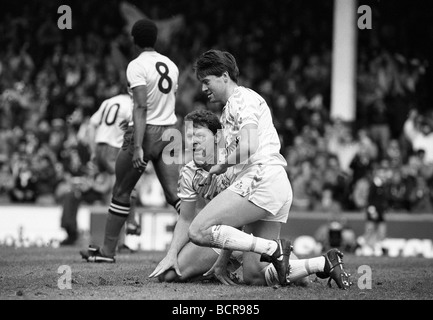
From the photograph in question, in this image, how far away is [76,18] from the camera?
2595cm

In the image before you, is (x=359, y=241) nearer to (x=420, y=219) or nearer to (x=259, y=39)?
(x=420, y=219)

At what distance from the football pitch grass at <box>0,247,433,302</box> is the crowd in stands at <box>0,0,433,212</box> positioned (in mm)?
8067

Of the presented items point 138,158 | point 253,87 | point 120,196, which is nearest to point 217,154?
point 138,158

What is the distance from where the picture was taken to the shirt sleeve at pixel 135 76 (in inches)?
400

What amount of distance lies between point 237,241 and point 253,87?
1513cm

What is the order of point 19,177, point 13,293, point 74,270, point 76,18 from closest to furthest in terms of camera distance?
point 13,293, point 74,270, point 19,177, point 76,18

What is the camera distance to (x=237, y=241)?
7.81 meters

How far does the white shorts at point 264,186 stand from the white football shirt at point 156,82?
2.55m

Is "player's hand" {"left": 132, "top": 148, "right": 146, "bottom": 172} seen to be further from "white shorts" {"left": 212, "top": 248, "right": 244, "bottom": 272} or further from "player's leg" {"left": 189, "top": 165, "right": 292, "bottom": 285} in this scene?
"player's leg" {"left": 189, "top": 165, "right": 292, "bottom": 285}

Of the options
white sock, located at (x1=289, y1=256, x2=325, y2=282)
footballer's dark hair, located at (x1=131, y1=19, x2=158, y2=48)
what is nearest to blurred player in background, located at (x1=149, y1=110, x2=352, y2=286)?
white sock, located at (x1=289, y1=256, x2=325, y2=282)

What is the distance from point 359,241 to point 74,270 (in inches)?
355

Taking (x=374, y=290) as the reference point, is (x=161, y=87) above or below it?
above

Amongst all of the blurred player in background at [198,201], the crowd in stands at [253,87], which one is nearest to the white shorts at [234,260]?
the blurred player in background at [198,201]

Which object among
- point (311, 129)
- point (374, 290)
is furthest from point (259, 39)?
point (374, 290)
